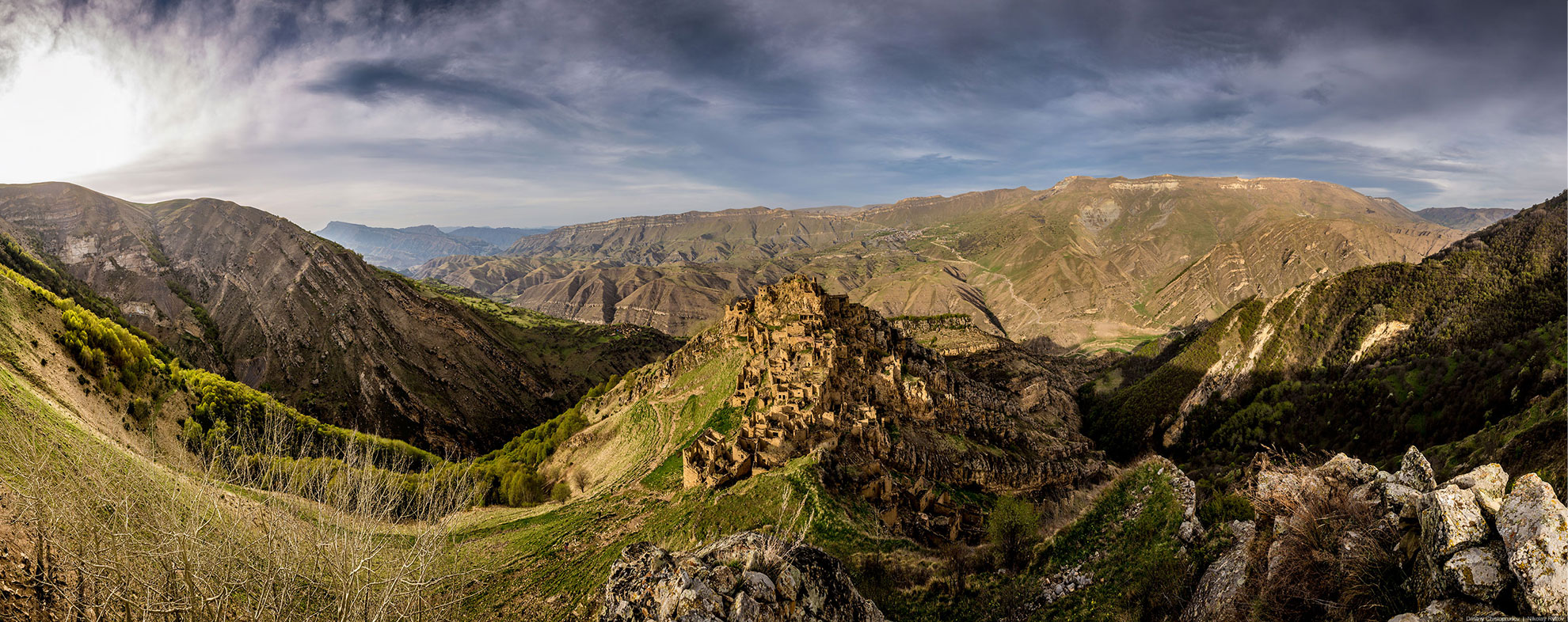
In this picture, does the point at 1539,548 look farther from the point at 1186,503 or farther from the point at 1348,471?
the point at 1186,503

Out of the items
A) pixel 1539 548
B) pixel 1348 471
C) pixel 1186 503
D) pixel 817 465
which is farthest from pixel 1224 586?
pixel 817 465

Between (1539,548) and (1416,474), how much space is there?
530 centimetres

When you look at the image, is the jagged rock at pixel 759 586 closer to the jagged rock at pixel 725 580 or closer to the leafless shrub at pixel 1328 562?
the jagged rock at pixel 725 580

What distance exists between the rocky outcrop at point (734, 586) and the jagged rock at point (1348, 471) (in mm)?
11565

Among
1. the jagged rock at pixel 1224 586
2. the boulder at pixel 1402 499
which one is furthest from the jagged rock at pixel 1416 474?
the jagged rock at pixel 1224 586

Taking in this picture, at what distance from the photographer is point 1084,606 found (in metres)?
16.2

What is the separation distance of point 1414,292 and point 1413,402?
112 ft

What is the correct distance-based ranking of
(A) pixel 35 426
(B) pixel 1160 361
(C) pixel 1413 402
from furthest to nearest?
(B) pixel 1160 361 < (C) pixel 1413 402 < (A) pixel 35 426

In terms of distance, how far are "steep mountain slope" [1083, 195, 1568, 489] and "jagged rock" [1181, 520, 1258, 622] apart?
30.1m

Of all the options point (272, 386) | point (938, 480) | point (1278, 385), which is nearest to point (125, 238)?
point (272, 386)

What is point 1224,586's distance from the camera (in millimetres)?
12211

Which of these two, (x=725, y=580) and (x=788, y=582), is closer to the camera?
(x=725, y=580)

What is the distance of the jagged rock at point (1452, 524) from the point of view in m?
8.02

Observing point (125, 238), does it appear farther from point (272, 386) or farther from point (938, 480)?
point (938, 480)
